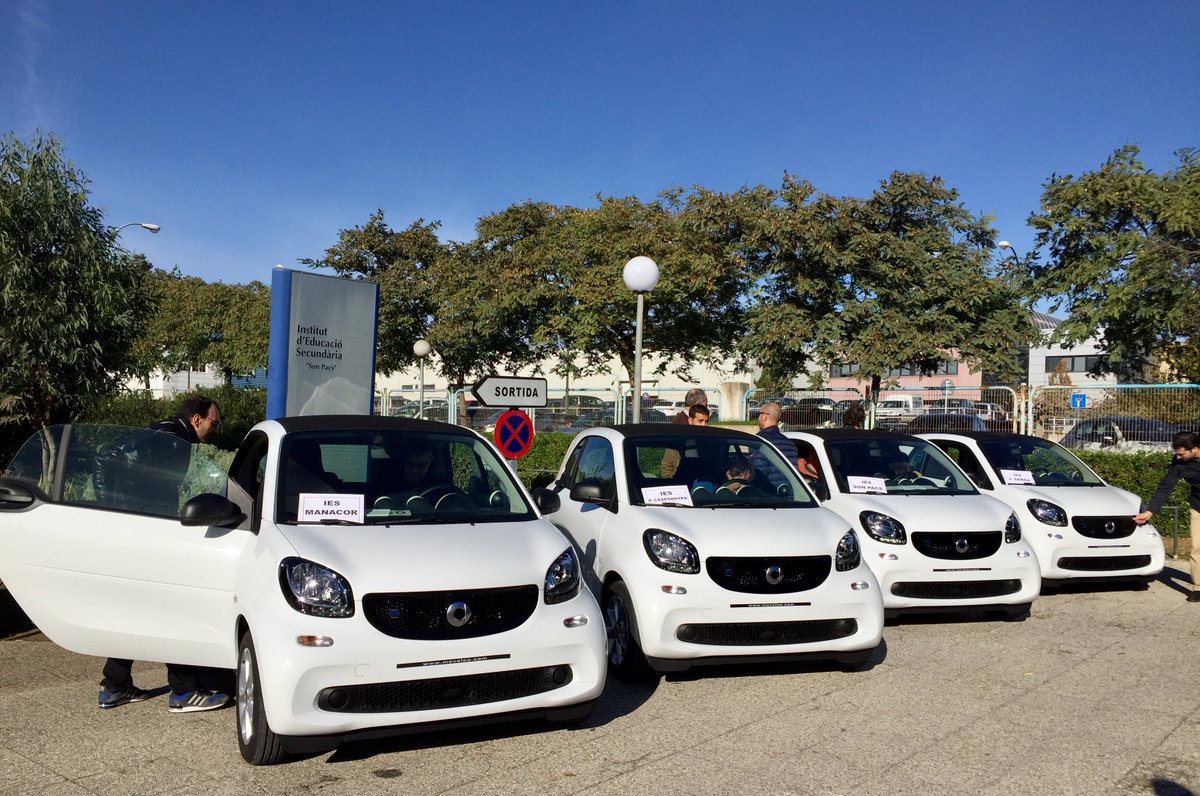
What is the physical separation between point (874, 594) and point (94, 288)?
30.8ft

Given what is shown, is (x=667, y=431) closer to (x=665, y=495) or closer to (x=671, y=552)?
(x=665, y=495)

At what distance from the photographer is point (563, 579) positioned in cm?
Result: 509

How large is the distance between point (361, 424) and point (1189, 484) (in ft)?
25.5

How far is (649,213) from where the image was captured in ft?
96.7

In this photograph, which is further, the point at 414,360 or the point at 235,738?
the point at 414,360

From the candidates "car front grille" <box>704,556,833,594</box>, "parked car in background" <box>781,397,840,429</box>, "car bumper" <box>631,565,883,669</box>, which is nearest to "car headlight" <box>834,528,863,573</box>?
"car bumper" <box>631,565,883,669</box>

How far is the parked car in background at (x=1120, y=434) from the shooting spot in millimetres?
14922

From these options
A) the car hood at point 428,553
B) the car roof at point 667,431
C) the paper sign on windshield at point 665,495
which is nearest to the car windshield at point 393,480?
the car hood at point 428,553

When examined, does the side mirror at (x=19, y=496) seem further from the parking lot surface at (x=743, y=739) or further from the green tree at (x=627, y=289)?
the green tree at (x=627, y=289)

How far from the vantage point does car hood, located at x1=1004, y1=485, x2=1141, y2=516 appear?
9.62m

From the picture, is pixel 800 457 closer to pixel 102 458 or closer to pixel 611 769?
pixel 611 769

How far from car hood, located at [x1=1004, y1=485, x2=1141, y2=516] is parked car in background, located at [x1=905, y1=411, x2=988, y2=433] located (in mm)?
7316

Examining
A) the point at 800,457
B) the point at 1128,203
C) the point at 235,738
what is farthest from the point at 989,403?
the point at 235,738

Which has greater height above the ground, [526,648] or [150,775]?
[526,648]
